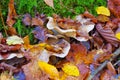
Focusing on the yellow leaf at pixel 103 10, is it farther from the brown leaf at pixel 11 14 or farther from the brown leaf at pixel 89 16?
the brown leaf at pixel 11 14

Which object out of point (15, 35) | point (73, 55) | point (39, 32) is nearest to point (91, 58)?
point (73, 55)

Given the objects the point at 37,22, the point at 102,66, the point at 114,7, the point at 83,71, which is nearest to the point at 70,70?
the point at 83,71

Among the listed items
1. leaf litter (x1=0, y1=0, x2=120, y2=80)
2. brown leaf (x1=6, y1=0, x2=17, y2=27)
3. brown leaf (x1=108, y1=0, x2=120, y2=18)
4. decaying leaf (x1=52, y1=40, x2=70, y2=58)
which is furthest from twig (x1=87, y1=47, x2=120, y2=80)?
brown leaf (x1=6, y1=0, x2=17, y2=27)

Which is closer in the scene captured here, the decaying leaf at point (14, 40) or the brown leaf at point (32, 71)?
the brown leaf at point (32, 71)

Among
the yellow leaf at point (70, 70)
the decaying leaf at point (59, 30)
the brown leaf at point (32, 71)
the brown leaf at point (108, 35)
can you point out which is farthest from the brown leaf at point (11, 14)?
the brown leaf at point (108, 35)

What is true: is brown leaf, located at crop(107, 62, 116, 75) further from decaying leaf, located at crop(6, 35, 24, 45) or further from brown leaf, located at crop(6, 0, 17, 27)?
brown leaf, located at crop(6, 0, 17, 27)
